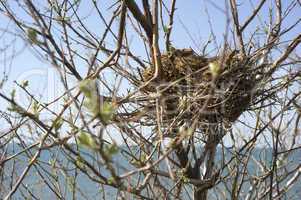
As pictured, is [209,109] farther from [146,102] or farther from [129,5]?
[129,5]

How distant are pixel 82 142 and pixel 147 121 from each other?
1309 millimetres

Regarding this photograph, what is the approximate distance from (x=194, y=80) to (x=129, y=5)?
40 cm

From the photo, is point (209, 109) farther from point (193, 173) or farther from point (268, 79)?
point (193, 173)

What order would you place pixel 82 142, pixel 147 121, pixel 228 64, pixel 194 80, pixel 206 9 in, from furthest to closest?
pixel 206 9
pixel 147 121
pixel 228 64
pixel 194 80
pixel 82 142

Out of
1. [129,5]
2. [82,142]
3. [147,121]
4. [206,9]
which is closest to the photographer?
[82,142]

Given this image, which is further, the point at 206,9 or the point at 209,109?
the point at 206,9

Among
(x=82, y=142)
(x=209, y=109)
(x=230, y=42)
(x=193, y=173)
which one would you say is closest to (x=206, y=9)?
(x=230, y=42)

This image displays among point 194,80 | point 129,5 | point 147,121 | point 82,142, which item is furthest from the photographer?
point 147,121

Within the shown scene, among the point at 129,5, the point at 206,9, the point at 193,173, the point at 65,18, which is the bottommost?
the point at 193,173

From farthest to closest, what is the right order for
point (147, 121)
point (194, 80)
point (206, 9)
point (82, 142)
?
point (206, 9) → point (147, 121) → point (194, 80) → point (82, 142)

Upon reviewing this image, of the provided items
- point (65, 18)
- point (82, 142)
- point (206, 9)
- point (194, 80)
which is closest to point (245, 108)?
point (194, 80)

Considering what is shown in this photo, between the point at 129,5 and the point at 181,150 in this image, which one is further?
the point at 181,150

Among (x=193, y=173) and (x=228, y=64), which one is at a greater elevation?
(x=228, y=64)

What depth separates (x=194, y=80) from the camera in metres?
1.82
